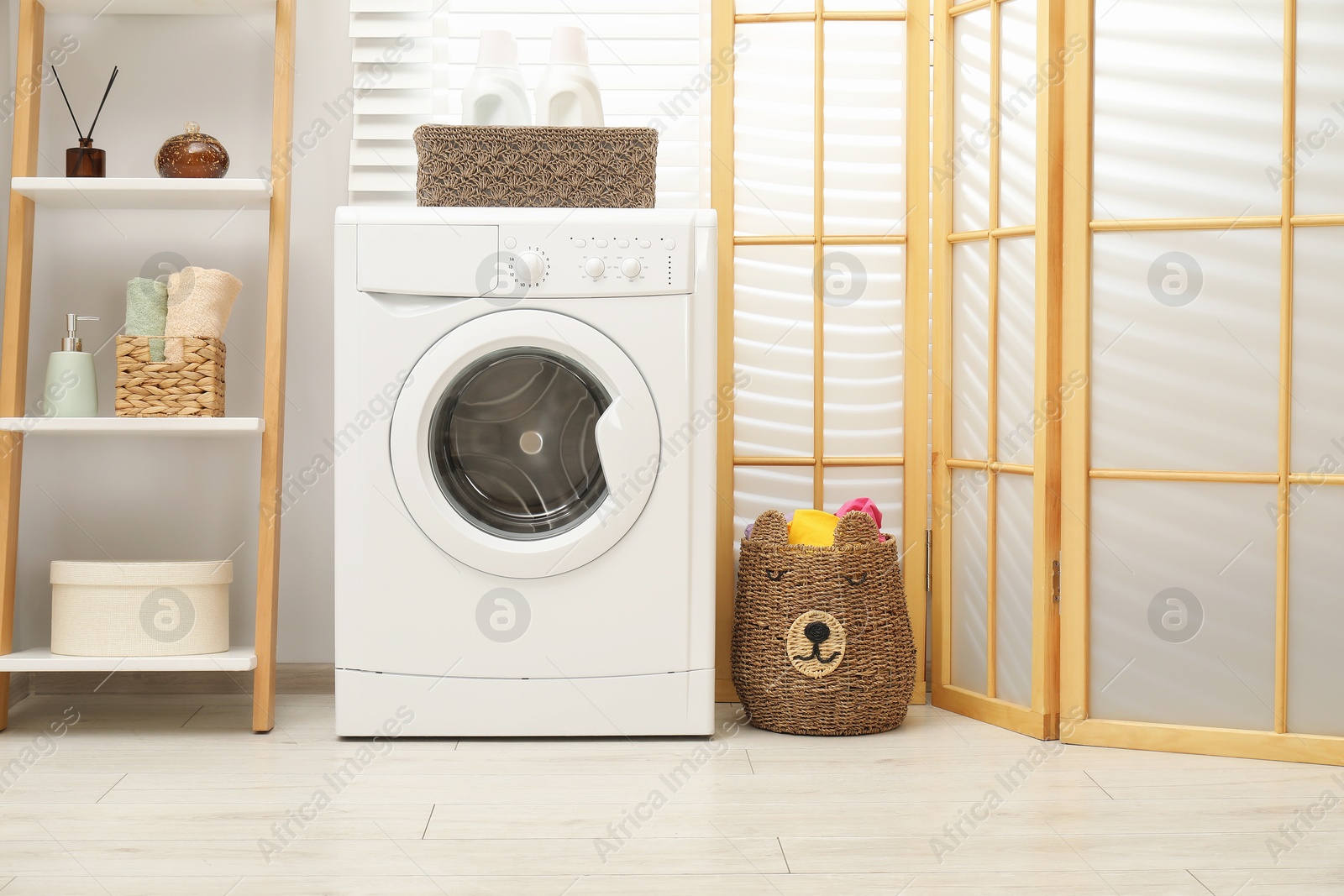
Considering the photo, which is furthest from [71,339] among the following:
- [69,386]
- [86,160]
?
[86,160]

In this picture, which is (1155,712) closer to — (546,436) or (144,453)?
(546,436)

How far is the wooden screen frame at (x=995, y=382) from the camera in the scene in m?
1.83

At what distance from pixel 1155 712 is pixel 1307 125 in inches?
39.9

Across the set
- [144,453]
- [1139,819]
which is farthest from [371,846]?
[144,453]

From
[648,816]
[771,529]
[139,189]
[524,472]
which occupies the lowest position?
[648,816]

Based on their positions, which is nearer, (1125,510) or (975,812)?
(975,812)

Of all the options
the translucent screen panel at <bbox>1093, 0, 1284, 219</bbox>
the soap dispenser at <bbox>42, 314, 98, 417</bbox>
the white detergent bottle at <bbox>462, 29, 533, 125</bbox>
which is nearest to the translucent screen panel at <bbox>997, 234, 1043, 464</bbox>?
the translucent screen panel at <bbox>1093, 0, 1284, 219</bbox>

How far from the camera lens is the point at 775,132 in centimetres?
214

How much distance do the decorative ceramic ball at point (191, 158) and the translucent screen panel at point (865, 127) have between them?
1.21 m

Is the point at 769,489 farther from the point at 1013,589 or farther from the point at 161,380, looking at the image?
the point at 161,380

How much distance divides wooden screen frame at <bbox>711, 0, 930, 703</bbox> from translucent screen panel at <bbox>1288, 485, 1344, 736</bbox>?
0.66 m

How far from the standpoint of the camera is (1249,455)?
5.62 ft

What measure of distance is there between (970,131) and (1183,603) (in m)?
0.97

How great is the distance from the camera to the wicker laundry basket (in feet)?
5.99
